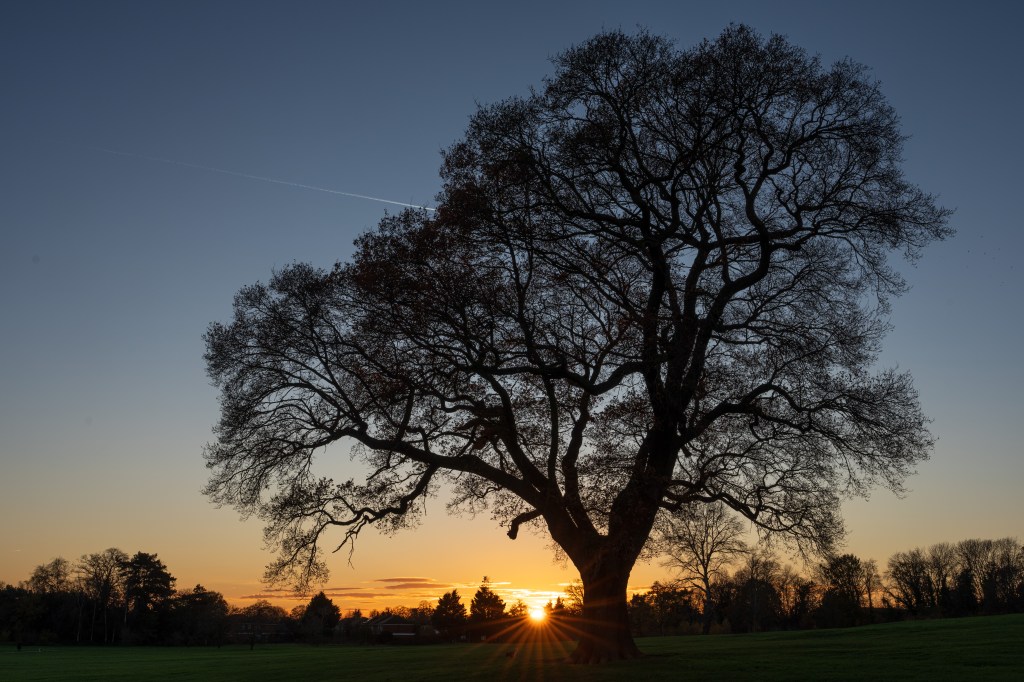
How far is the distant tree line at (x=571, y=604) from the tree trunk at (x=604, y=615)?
205 feet

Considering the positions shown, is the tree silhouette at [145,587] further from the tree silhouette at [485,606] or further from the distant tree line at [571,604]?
the tree silhouette at [485,606]

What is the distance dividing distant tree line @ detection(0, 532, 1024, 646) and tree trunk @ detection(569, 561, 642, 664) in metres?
62.3

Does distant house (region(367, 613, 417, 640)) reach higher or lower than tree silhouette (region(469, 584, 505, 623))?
lower

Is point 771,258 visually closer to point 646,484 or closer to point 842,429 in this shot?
point 842,429

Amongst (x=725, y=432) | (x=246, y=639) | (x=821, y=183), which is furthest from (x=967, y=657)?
(x=246, y=639)

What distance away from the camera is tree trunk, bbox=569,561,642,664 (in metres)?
A: 20.1

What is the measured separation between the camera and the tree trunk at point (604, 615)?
2006 centimetres

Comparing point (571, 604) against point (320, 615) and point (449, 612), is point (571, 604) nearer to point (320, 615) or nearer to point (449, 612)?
point (449, 612)

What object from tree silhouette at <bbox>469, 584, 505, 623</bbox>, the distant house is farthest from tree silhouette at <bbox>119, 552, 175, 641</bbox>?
tree silhouette at <bbox>469, 584, 505, 623</bbox>

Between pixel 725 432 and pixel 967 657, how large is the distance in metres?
9.70

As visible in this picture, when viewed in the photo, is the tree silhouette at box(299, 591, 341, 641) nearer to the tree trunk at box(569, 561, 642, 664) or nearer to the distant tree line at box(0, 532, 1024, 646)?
the distant tree line at box(0, 532, 1024, 646)

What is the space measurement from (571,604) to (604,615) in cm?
7025

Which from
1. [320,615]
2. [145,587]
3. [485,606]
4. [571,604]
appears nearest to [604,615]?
[571,604]

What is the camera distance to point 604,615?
20328 millimetres
